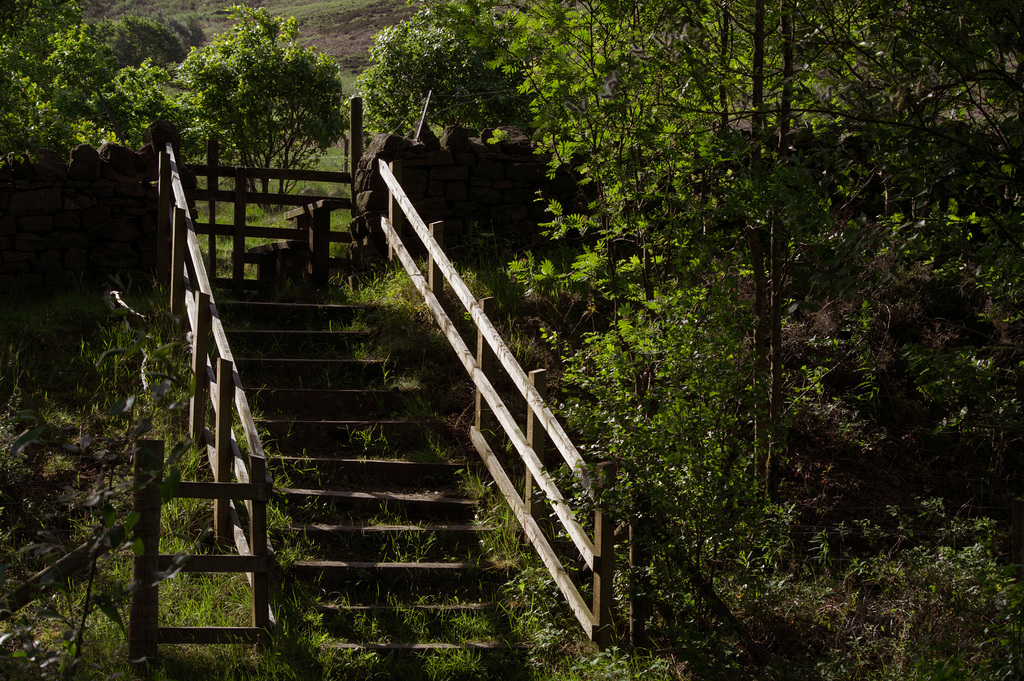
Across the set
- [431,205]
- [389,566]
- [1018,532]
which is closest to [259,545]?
[389,566]

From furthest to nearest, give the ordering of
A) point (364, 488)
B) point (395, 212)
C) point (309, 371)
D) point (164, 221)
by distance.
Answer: point (395, 212)
point (164, 221)
point (309, 371)
point (364, 488)

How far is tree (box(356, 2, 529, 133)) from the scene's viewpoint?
1318 cm

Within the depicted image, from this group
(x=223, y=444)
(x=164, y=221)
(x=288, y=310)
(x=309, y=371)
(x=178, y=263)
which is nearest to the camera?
(x=223, y=444)

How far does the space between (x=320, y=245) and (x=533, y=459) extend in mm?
4503

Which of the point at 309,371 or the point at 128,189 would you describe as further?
the point at 128,189

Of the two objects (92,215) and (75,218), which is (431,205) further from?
(75,218)

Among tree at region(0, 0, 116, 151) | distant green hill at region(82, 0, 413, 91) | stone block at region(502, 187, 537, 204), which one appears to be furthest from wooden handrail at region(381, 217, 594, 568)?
distant green hill at region(82, 0, 413, 91)

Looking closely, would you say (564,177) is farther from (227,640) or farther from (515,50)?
(227,640)

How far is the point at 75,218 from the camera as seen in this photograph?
8.13 m

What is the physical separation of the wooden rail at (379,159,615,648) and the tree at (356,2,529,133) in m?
6.57

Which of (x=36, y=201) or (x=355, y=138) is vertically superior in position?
(x=355, y=138)

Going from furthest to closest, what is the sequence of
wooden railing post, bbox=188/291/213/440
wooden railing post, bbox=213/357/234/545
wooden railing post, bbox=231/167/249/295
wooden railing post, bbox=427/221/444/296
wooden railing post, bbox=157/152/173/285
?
1. wooden railing post, bbox=231/167/249/295
2. wooden railing post, bbox=157/152/173/285
3. wooden railing post, bbox=427/221/444/296
4. wooden railing post, bbox=188/291/213/440
5. wooden railing post, bbox=213/357/234/545

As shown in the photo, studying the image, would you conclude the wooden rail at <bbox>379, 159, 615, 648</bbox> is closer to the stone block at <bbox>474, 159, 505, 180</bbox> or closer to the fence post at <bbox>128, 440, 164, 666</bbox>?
the stone block at <bbox>474, 159, 505, 180</bbox>

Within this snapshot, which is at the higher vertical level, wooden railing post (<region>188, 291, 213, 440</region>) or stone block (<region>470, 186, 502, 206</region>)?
stone block (<region>470, 186, 502, 206</region>)
